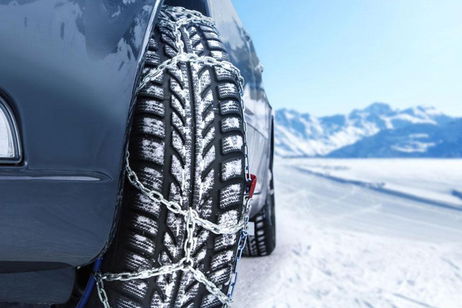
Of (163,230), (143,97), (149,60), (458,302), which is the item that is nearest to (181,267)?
(163,230)

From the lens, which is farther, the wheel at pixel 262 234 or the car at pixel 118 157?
the wheel at pixel 262 234

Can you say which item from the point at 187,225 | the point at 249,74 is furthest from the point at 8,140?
the point at 249,74

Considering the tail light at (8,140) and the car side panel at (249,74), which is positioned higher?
the car side panel at (249,74)

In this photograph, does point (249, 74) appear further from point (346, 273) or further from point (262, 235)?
point (346, 273)

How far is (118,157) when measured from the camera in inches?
33.9

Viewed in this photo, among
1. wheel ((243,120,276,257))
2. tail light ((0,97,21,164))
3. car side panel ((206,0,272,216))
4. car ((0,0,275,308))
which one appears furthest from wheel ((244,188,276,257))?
tail light ((0,97,21,164))

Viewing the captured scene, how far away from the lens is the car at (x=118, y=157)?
796mm

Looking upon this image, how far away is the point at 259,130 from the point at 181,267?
3.95 ft

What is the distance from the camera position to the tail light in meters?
0.79

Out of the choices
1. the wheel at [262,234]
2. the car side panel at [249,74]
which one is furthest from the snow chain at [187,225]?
the wheel at [262,234]

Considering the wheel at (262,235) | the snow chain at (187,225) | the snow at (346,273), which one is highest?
the snow chain at (187,225)

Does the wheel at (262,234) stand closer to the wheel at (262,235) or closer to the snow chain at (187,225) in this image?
the wheel at (262,235)

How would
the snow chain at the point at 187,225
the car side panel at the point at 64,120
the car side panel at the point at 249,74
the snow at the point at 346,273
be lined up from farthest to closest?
the snow at the point at 346,273 → the car side panel at the point at 249,74 → the snow chain at the point at 187,225 → the car side panel at the point at 64,120

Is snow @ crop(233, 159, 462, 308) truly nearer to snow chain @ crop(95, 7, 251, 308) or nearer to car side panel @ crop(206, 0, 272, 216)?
car side panel @ crop(206, 0, 272, 216)
